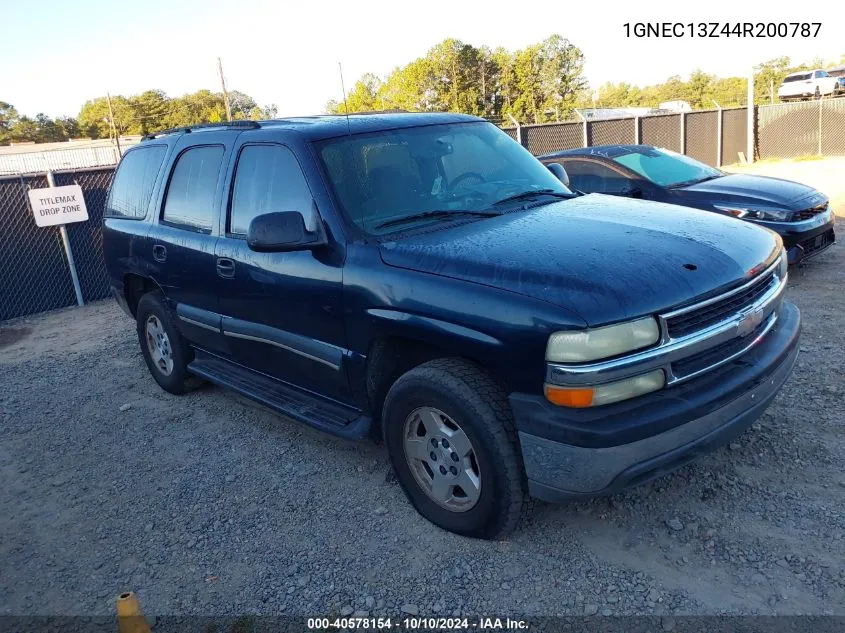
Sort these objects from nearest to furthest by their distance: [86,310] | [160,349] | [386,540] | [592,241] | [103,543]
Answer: [592,241], [386,540], [103,543], [160,349], [86,310]

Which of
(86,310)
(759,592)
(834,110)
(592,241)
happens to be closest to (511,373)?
(592,241)

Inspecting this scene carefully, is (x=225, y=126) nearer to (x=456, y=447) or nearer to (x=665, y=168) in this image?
(x=456, y=447)

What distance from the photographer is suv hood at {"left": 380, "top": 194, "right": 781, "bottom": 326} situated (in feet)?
9.02

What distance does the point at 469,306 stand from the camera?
9.54 ft

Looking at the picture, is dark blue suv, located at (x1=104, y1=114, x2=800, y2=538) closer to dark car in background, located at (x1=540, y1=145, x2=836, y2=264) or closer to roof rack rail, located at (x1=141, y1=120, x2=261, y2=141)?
roof rack rail, located at (x1=141, y1=120, x2=261, y2=141)

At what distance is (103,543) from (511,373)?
2.41 m

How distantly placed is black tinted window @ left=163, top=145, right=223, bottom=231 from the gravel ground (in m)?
1.50

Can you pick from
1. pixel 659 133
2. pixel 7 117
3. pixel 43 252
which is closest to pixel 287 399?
pixel 43 252

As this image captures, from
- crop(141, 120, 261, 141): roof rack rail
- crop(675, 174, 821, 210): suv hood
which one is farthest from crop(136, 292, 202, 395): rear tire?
crop(675, 174, 821, 210): suv hood

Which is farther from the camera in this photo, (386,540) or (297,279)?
(297,279)

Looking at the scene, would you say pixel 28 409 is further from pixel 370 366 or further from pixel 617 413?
Result: pixel 617 413

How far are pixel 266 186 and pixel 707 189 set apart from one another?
5.32 m

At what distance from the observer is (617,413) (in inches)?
107

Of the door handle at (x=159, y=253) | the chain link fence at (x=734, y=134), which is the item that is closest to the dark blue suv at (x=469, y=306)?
the door handle at (x=159, y=253)
